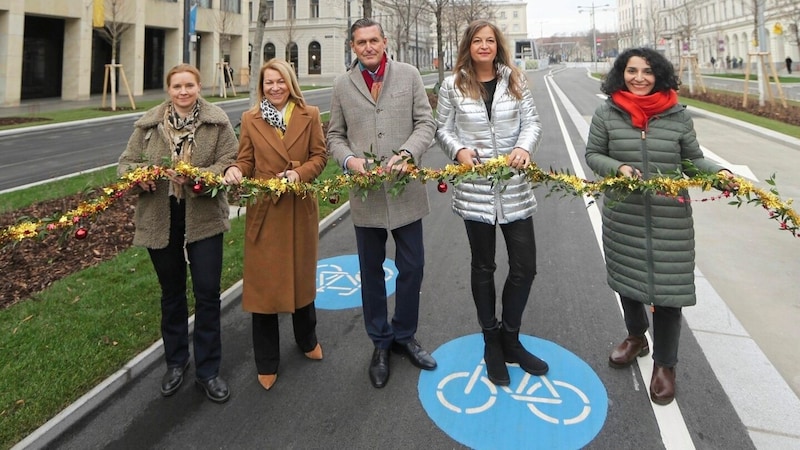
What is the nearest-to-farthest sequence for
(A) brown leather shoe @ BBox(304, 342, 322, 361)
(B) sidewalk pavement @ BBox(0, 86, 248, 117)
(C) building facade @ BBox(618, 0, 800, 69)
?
(A) brown leather shoe @ BBox(304, 342, 322, 361), (B) sidewalk pavement @ BBox(0, 86, 248, 117), (C) building facade @ BBox(618, 0, 800, 69)

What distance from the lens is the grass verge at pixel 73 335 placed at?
3.46 metres

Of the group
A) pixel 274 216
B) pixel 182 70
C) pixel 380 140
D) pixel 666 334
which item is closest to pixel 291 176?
pixel 274 216

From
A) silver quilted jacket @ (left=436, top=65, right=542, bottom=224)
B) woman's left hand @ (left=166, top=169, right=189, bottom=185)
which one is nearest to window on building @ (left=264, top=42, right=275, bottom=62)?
woman's left hand @ (left=166, top=169, right=189, bottom=185)

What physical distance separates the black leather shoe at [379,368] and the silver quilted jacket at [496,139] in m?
1.24

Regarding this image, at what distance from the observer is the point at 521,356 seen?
3.77 metres

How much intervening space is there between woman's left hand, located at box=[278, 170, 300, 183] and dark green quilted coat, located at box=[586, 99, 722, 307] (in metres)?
2.04

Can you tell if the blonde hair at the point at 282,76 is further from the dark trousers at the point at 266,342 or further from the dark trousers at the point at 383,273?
the dark trousers at the point at 266,342

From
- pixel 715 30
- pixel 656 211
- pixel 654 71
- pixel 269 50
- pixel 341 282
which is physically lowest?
pixel 341 282

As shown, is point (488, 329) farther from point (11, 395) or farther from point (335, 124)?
point (11, 395)

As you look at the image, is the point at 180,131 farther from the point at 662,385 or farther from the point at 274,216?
the point at 662,385

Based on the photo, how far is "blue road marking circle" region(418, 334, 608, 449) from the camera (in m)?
3.11

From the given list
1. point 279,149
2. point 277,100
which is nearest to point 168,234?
Result: point 279,149

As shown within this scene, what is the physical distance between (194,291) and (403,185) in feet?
5.55

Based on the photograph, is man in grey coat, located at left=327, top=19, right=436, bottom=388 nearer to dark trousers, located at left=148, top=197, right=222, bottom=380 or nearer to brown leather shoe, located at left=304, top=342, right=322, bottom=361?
brown leather shoe, located at left=304, top=342, right=322, bottom=361
